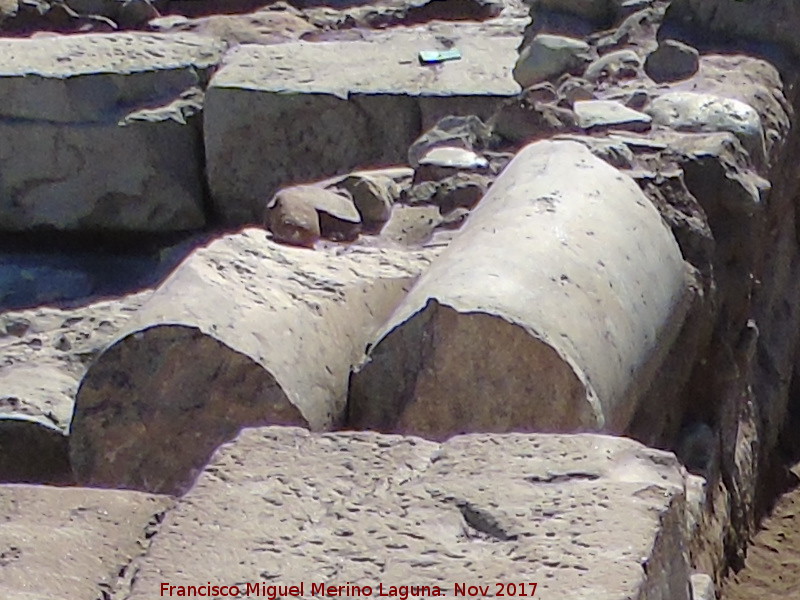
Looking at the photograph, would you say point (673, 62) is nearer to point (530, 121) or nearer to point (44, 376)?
point (530, 121)

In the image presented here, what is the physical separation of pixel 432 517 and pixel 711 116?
2.37 meters

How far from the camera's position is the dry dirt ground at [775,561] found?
3975 millimetres

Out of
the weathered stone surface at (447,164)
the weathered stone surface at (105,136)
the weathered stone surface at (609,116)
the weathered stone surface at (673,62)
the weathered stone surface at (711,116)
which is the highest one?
the weathered stone surface at (673,62)

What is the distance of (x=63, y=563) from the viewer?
2092 millimetres

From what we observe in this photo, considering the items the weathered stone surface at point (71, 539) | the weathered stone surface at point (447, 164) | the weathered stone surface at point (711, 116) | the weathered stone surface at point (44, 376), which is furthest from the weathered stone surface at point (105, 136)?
the weathered stone surface at point (71, 539)

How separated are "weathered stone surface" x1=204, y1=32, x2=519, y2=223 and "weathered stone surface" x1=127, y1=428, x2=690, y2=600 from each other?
2.70 m

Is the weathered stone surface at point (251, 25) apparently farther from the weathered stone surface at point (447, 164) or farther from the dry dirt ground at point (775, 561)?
the dry dirt ground at point (775, 561)

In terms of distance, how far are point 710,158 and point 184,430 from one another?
1674 mm

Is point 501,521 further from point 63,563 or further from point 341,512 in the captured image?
point 63,563

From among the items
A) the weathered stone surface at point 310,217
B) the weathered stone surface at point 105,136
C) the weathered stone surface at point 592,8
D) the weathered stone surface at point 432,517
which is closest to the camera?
the weathered stone surface at point 432,517

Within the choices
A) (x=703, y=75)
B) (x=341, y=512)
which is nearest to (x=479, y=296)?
(x=341, y=512)

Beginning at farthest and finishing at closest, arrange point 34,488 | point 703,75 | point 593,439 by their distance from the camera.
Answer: point 703,75 < point 34,488 < point 593,439

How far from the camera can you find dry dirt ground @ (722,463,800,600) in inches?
156

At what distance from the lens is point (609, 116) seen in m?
4.20
